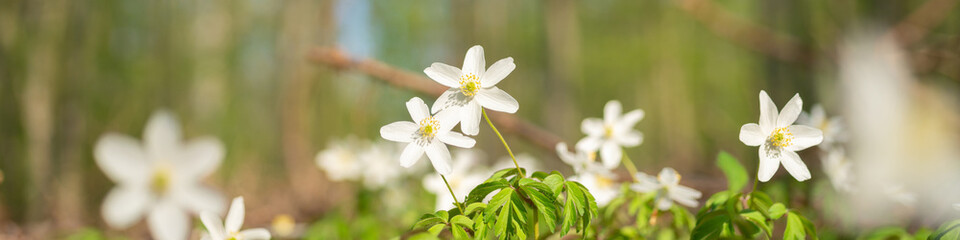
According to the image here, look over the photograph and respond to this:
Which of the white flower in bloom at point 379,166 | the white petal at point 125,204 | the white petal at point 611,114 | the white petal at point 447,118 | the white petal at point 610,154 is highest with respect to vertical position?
the white flower in bloom at point 379,166

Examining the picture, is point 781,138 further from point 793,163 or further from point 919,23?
point 919,23

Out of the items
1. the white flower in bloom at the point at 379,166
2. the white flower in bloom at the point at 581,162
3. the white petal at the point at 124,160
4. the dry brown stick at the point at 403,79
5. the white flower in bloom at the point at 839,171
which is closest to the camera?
the white petal at the point at 124,160

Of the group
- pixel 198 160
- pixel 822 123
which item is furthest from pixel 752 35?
pixel 198 160

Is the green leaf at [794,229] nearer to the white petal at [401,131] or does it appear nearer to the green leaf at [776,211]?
the green leaf at [776,211]

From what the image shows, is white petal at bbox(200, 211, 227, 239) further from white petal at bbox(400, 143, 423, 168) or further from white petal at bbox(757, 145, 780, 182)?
white petal at bbox(757, 145, 780, 182)

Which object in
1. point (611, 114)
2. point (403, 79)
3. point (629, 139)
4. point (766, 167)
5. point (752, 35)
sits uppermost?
point (752, 35)

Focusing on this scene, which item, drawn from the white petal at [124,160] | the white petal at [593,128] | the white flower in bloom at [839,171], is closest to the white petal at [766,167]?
the white petal at [593,128]
